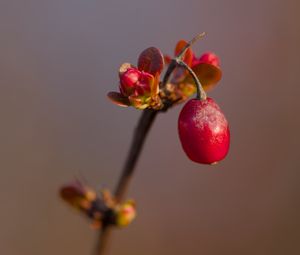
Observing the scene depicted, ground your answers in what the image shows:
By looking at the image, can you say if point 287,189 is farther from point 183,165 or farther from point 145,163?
point 145,163

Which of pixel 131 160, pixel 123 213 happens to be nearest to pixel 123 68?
pixel 131 160

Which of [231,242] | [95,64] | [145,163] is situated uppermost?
[95,64]

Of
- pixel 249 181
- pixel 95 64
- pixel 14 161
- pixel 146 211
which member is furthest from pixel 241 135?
pixel 14 161

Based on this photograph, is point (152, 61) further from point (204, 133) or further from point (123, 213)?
point (123, 213)

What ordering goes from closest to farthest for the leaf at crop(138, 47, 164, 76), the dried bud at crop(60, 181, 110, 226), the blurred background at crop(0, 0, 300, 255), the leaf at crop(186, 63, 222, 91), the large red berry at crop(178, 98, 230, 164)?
the large red berry at crop(178, 98, 230, 164)
the leaf at crop(138, 47, 164, 76)
the leaf at crop(186, 63, 222, 91)
the dried bud at crop(60, 181, 110, 226)
the blurred background at crop(0, 0, 300, 255)

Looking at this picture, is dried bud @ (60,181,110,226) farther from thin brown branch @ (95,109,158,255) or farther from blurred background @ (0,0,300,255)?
blurred background @ (0,0,300,255)

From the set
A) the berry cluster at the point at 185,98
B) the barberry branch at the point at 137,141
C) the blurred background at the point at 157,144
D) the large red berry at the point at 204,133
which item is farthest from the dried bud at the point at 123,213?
the blurred background at the point at 157,144

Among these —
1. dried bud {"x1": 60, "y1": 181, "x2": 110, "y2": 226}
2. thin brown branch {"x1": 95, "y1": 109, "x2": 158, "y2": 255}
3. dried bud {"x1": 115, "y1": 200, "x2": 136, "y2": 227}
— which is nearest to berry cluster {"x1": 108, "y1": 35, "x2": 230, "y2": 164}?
thin brown branch {"x1": 95, "y1": 109, "x2": 158, "y2": 255}
